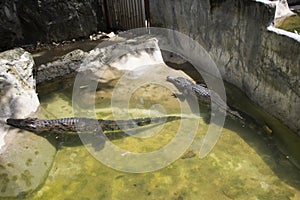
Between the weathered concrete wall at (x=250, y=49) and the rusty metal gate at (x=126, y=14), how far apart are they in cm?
107

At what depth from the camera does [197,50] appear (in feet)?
25.1

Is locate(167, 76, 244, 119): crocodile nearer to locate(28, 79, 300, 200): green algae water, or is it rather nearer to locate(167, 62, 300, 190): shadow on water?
locate(167, 62, 300, 190): shadow on water

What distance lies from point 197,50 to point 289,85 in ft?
9.77

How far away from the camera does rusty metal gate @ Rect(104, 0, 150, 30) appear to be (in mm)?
8750

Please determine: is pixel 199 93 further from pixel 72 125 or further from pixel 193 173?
pixel 72 125

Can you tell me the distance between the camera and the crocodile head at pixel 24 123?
5.41 metres

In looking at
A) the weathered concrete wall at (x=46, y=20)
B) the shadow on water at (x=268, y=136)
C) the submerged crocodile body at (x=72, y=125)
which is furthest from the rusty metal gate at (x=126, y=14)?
the submerged crocodile body at (x=72, y=125)

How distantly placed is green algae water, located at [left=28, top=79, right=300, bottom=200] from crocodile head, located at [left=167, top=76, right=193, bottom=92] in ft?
4.19

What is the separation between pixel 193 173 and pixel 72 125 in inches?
91.9

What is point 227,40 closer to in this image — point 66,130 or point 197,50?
point 197,50

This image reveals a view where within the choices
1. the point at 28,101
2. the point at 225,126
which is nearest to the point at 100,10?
the point at 28,101

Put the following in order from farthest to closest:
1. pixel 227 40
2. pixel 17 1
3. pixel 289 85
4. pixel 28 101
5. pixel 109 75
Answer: pixel 17 1 → pixel 109 75 → pixel 227 40 → pixel 28 101 → pixel 289 85

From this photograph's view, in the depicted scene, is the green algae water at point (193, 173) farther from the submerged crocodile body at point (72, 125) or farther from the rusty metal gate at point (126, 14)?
the rusty metal gate at point (126, 14)

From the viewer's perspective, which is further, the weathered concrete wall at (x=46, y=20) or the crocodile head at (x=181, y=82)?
the weathered concrete wall at (x=46, y=20)
